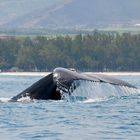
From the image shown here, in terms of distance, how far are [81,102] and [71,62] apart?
121m

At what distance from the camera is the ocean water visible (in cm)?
2233

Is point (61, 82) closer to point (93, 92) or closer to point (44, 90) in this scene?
point (44, 90)

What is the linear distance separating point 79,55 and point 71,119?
130084mm

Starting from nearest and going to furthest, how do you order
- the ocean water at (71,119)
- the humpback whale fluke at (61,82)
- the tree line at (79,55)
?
the ocean water at (71,119), the humpback whale fluke at (61,82), the tree line at (79,55)

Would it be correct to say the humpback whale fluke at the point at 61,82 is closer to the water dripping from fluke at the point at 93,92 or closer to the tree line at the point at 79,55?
the water dripping from fluke at the point at 93,92

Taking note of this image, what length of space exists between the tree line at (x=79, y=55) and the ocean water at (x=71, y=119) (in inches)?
4732

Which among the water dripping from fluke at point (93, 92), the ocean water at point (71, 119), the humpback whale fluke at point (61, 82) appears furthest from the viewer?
the water dripping from fluke at point (93, 92)

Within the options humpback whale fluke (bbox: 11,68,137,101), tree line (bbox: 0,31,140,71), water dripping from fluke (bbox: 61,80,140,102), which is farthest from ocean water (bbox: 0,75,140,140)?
tree line (bbox: 0,31,140,71)

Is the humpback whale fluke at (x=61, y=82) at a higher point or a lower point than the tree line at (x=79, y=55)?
higher

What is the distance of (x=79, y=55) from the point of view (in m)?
156

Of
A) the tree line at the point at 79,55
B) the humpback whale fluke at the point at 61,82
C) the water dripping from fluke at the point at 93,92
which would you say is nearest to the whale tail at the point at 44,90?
the humpback whale fluke at the point at 61,82

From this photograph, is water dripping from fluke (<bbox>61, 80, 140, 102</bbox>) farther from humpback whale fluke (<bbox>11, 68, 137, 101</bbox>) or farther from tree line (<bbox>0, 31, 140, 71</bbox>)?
tree line (<bbox>0, 31, 140, 71</bbox>)

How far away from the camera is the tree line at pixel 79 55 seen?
6068 inches

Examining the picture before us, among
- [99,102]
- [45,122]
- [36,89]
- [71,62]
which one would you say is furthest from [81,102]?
[71,62]
